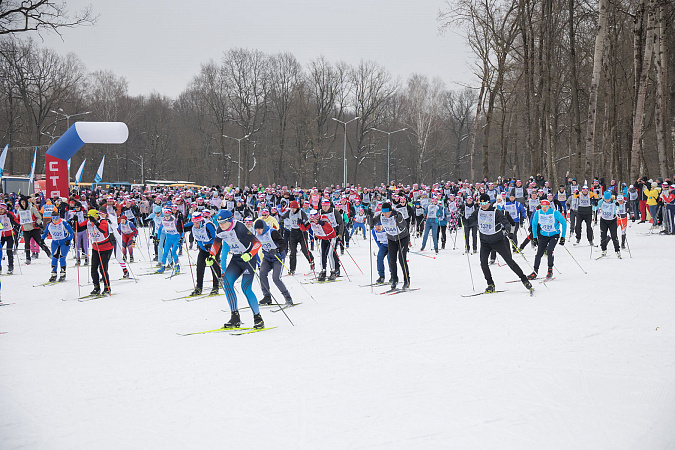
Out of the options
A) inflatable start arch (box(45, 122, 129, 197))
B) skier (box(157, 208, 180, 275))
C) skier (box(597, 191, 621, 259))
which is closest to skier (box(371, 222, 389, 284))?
skier (box(157, 208, 180, 275))

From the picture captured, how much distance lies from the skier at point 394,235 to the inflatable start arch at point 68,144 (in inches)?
670

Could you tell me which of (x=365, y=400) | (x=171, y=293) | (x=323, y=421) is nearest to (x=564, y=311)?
(x=365, y=400)

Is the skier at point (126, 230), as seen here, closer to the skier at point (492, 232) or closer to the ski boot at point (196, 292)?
the ski boot at point (196, 292)

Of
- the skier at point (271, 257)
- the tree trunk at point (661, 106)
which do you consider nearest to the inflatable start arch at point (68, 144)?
the skier at point (271, 257)

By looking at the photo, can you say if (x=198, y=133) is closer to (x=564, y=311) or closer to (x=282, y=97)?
(x=282, y=97)

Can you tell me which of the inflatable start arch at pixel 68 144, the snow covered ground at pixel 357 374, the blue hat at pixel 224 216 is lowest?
the snow covered ground at pixel 357 374

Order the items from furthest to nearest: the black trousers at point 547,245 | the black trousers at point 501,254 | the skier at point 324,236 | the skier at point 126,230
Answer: the skier at point 126,230
the skier at point 324,236
the black trousers at point 547,245
the black trousers at point 501,254

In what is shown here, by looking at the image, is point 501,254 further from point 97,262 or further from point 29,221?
point 29,221

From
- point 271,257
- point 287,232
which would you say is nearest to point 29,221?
point 287,232

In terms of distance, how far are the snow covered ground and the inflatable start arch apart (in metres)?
15.8

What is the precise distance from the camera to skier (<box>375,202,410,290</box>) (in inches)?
470

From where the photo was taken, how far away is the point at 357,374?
6.39 metres

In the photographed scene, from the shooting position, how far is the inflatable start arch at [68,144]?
82.5 ft

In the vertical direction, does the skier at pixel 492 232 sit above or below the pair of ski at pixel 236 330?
above
